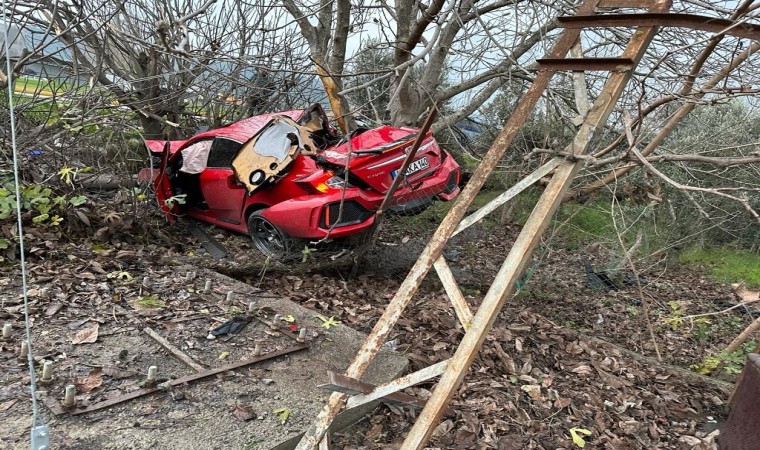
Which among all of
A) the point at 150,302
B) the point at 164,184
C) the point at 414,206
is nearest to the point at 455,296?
the point at 150,302

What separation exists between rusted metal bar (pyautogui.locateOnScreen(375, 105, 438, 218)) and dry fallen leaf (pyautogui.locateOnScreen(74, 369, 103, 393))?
2756 millimetres

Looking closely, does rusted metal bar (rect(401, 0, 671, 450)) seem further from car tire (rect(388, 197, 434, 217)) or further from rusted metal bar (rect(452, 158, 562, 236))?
car tire (rect(388, 197, 434, 217))

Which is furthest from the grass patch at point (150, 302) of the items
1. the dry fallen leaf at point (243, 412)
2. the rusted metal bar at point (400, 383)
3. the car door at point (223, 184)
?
the car door at point (223, 184)

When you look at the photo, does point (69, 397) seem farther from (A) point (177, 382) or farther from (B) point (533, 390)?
(B) point (533, 390)

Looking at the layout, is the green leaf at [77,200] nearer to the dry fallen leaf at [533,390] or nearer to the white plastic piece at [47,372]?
the white plastic piece at [47,372]

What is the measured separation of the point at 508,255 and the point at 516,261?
0.05m

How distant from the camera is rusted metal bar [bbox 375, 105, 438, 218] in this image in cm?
384

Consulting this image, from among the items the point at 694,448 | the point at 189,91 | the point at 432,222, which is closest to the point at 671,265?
the point at 432,222

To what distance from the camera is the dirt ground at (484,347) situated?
11.6ft

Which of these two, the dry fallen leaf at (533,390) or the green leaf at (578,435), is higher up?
the dry fallen leaf at (533,390)

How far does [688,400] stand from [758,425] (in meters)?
0.94

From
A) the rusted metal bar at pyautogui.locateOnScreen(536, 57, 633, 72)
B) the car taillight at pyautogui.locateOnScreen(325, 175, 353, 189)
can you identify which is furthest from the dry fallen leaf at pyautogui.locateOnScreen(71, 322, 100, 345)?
the rusted metal bar at pyautogui.locateOnScreen(536, 57, 633, 72)

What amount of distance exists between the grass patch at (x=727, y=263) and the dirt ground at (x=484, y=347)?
7.07ft

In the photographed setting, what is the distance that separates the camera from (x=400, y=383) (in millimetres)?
2568
